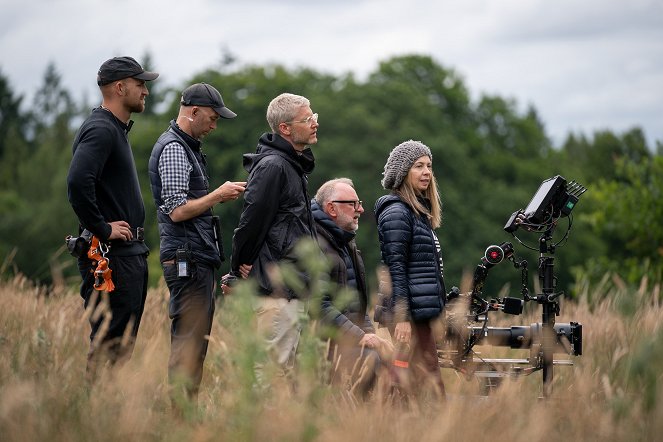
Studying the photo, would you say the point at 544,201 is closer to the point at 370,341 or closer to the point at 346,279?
the point at 346,279

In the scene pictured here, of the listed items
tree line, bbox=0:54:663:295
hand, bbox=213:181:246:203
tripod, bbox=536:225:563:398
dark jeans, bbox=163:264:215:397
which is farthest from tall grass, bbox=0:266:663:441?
tree line, bbox=0:54:663:295

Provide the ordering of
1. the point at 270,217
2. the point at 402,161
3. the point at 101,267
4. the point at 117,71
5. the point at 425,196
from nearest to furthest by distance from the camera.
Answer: the point at 101,267
the point at 270,217
the point at 117,71
the point at 402,161
the point at 425,196

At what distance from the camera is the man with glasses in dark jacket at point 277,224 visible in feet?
17.2

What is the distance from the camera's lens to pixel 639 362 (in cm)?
410

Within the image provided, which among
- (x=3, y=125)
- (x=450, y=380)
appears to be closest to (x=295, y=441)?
(x=450, y=380)

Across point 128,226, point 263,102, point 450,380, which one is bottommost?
point 450,380

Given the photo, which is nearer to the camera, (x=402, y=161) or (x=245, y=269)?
(x=245, y=269)

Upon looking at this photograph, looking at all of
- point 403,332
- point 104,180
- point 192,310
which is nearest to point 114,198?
point 104,180

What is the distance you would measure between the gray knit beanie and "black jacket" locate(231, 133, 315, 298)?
3.01 ft

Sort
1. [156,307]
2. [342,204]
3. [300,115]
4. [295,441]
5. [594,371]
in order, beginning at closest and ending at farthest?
[295,441]
[594,371]
[300,115]
[342,204]
[156,307]

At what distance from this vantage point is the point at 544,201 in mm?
5895

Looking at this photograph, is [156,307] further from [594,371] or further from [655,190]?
[655,190]

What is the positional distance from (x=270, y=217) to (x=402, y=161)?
3.80ft

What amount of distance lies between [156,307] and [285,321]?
252 centimetres
